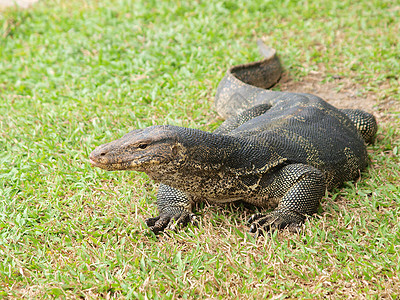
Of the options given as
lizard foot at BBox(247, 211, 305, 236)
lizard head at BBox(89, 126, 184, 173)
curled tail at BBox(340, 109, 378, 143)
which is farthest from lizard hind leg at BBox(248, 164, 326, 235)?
curled tail at BBox(340, 109, 378, 143)

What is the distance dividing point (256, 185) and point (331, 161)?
2.76ft

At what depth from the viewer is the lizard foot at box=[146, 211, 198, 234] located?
12.2 feet

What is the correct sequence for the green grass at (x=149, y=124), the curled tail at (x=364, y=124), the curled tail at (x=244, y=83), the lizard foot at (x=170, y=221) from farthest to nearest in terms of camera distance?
the curled tail at (x=244, y=83)
the curled tail at (x=364, y=124)
the lizard foot at (x=170, y=221)
the green grass at (x=149, y=124)

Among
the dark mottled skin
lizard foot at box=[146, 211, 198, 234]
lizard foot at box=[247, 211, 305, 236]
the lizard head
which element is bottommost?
lizard foot at box=[247, 211, 305, 236]

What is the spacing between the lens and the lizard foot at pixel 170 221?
3705mm

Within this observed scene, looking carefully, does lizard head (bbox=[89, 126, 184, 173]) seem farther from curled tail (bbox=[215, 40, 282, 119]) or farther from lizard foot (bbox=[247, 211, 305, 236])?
curled tail (bbox=[215, 40, 282, 119])

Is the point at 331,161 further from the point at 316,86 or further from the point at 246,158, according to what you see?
the point at 316,86

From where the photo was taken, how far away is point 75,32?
313 inches

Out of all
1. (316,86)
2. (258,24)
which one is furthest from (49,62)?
(316,86)

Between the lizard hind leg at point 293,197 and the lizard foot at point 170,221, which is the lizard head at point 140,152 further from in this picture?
the lizard hind leg at point 293,197

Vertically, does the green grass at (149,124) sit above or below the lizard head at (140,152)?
below

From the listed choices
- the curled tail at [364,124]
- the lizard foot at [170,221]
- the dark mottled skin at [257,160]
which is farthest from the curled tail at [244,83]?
the lizard foot at [170,221]

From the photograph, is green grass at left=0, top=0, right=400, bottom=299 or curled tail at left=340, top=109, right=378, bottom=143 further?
curled tail at left=340, top=109, right=378, bottom=143

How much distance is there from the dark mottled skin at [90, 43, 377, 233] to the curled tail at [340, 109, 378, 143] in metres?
0.01
